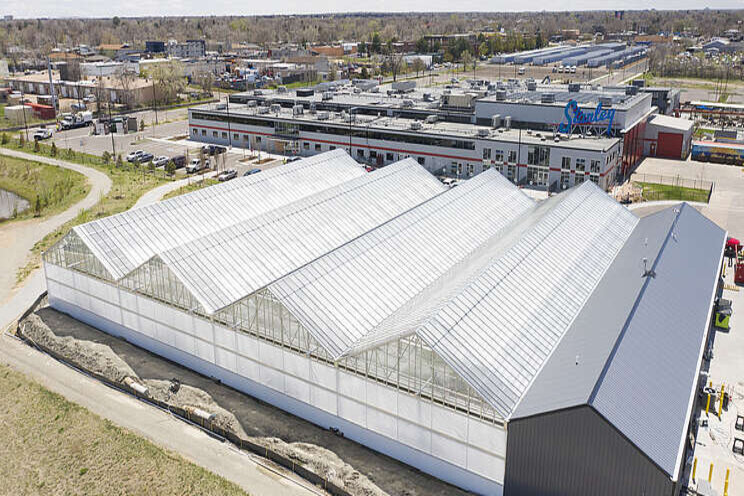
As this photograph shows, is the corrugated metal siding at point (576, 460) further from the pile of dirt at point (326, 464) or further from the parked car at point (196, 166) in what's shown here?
the parked car at point (196, 166)

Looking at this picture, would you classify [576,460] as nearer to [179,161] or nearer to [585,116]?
[585,116]

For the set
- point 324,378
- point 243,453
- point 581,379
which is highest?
point 581,379

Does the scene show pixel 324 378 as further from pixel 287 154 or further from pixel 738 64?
pixel 738 64

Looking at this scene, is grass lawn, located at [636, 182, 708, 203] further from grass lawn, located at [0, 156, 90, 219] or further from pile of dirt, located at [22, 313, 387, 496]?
grass lawn, located at [0, 156, 90, 219]

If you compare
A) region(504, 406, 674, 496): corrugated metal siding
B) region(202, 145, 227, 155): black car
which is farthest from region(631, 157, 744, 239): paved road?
region(202, 145, 227, 155): black car

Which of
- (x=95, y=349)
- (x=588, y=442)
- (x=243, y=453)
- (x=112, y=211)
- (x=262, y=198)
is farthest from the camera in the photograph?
(x=112, y=211)

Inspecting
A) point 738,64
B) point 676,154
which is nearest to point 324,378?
point 676,154

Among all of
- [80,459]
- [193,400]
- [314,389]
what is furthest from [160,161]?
[314,389]
